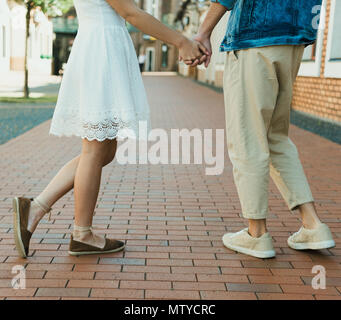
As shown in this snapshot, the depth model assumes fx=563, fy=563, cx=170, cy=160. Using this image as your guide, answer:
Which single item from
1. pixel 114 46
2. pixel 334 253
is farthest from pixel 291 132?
pixel 114 46

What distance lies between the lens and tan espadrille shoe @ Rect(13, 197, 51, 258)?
10.1ft

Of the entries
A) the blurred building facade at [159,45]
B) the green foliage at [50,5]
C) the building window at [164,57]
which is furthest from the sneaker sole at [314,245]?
the building window at [164,57]

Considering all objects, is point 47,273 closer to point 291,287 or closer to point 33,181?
point 291,287

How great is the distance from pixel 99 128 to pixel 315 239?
1.37m

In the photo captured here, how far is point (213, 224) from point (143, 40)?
67936 millimetres

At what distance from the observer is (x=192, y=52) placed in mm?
3000

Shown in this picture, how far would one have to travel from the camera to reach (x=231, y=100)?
3.14 metres

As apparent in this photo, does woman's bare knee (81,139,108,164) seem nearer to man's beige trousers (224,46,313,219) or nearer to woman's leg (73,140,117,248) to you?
woman's leg (73,140,117,248)

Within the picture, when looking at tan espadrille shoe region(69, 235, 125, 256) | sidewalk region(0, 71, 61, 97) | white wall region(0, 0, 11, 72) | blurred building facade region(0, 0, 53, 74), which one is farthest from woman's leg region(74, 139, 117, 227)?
white wall region(0, 0, 11, 72)

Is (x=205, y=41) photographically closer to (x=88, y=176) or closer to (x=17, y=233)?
(x=88, y=176)

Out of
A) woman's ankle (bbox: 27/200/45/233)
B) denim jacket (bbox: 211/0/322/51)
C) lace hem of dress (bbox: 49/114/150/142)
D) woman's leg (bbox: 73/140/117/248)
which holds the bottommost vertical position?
woman's ankle (bbox: 27/200/45/233)

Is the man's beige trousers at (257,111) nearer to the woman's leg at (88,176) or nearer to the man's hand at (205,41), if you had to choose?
the man's hand at (205,41)

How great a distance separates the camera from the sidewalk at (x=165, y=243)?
2691 mm

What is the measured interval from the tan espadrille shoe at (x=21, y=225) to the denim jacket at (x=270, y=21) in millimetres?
1457
